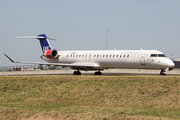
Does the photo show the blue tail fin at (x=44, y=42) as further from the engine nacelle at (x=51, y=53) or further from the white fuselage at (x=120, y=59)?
the white fuselage at (x=120, y=59)

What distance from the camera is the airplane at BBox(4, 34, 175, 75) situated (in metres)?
38.3

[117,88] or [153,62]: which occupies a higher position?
[153,62]

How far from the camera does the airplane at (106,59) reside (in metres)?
38.3

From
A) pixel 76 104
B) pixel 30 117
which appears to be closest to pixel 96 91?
pixel 76 104

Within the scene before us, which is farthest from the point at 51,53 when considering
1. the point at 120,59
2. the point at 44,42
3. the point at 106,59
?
the point at 120,59

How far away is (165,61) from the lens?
37.6 metres

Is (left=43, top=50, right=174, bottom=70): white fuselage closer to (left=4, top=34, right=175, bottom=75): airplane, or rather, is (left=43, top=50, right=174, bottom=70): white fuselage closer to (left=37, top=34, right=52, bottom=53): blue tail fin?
(left=4, top=34, right=175, bottom=75): airplane

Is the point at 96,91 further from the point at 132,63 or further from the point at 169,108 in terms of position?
the point at 132,63

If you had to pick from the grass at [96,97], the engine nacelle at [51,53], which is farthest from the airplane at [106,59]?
the grass at [96,97]

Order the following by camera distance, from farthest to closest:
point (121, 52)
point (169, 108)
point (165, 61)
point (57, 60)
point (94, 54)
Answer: point (57, 60)
point (94, 54)
point (121, 52)
point (165, 61)
point (169, 108)

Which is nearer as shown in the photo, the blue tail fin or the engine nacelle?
the engine nacelle

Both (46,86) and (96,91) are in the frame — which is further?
(46,86)

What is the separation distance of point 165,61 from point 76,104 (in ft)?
58.2

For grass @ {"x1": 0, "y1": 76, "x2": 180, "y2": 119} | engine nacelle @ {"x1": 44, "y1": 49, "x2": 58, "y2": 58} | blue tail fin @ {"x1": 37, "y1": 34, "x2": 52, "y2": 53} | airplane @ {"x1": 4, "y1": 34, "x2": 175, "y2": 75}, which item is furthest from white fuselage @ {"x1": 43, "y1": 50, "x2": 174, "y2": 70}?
grass @ {"x1": 0, "y1": 76, "x2": 180, "y2": 119}
